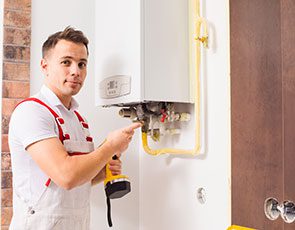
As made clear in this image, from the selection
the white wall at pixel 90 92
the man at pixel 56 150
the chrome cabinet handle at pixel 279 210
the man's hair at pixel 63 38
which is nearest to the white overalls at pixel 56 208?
the man at pixel 56 150

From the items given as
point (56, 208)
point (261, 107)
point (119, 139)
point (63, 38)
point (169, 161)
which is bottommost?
point (56, 208)

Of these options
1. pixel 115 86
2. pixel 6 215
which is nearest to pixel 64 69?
pixel 115 86

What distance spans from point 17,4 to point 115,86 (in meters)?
Answer: 0.71

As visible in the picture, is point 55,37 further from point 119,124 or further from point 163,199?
point 163,199

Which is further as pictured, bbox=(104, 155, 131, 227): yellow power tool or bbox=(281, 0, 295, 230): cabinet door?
bbox=(104, 155, 131, 227): yellow power tool

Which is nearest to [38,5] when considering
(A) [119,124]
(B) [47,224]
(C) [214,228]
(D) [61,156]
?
(A) [119,124]

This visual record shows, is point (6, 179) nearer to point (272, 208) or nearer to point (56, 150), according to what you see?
point (56, 150)

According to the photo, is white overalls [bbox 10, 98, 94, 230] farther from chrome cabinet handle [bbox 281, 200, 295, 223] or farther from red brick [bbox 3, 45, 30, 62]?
chrome cabinet handle [bbox 281, 200, 295, 223]

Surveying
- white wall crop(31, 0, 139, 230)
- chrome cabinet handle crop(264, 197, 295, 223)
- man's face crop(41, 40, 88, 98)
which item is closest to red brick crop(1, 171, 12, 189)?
white wall crop(31, 0, 139, 230)

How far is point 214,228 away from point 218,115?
1.58ft

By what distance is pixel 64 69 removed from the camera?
1.83 m

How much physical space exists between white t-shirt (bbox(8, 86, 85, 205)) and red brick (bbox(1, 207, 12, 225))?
0.40 metres

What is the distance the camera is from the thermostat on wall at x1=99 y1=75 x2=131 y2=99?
1853 mm

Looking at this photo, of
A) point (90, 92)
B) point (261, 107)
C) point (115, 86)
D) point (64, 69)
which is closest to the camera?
point (261, 107)
